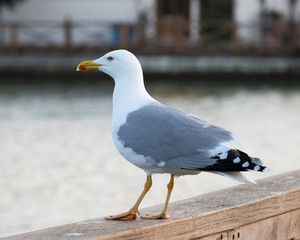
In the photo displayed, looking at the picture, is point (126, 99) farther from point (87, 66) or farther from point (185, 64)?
point (185, 64)

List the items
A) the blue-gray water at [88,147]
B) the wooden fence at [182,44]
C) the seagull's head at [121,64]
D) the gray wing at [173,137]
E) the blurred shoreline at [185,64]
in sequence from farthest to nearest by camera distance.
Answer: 1. the wooden fence at [182,44]
2. the blurred shoreline at [185,64]
3. the blue-gray water at [88,147]
4. the seagull's head at [121,64]
5. the gray wing at [173,137]

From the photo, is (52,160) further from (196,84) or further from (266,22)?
(266,22)

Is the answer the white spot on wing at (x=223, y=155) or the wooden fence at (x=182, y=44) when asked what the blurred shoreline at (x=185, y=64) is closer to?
the wooden fence at (x=182, y=44)

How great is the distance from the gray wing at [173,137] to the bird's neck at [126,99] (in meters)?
0.03

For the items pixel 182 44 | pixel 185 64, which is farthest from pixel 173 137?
pixel 182 44

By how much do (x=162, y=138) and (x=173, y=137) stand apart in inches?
1.5

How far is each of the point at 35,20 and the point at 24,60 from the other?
618 cm

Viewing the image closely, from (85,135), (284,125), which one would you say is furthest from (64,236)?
(284,125)

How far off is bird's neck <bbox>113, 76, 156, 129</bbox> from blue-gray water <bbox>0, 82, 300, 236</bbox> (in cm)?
374

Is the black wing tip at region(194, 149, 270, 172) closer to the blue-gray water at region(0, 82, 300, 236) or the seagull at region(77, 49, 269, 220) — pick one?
the seagull at region(77, 49, 269, 220)

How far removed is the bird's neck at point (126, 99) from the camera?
2469mm

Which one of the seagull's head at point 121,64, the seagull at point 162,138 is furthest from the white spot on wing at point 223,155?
the seagull's head at point 121,64

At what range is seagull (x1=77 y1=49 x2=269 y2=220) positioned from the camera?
2.22 meters

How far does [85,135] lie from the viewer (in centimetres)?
1159
